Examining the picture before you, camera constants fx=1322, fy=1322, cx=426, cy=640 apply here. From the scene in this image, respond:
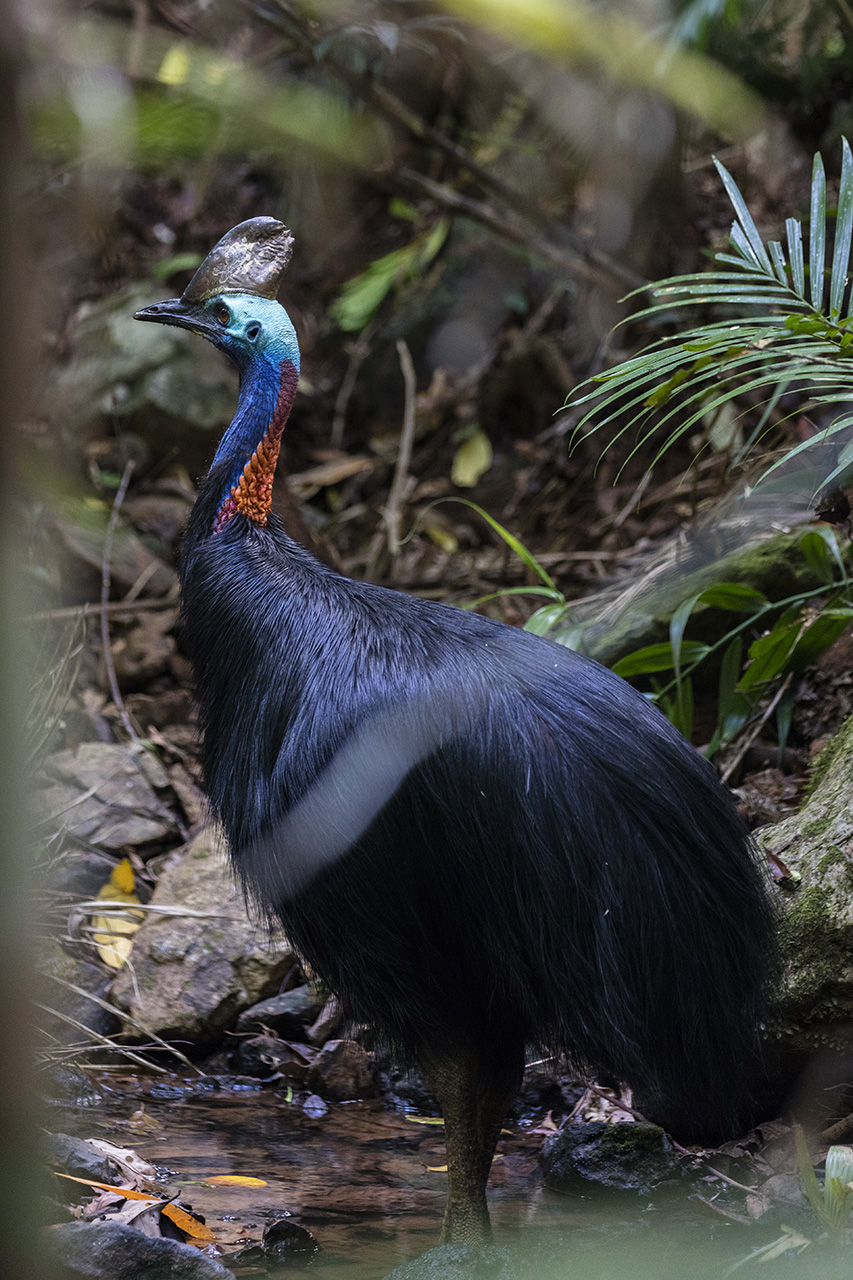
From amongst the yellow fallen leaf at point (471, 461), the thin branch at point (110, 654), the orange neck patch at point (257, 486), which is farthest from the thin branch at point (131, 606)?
the orange neck patch at point (257, 486)

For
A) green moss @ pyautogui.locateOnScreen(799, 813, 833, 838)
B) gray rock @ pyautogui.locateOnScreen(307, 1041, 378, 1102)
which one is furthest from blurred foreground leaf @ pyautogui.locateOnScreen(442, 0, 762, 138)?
gray rock @ pyautogui.locateOnScreen(307, 1041, 378, 1102)

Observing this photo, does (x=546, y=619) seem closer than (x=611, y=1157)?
No

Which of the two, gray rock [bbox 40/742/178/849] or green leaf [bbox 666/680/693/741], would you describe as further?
gray rock [bbox 40/742/178/849]

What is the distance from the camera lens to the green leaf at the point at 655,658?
3.52 metres

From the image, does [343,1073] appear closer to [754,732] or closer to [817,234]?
[754,732]

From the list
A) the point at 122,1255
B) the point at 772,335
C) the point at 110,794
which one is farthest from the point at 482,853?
the point at 110,794

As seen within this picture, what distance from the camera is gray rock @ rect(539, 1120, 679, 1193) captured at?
107 inches

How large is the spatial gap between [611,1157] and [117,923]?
164cm

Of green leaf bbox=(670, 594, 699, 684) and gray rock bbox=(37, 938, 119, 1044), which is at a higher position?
green leaf bbox=(670, 594, 699, 684)

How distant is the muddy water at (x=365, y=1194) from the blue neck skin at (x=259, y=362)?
1.46m

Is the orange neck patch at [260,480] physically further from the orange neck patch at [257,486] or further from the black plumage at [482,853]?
the black plumage at [482,853]

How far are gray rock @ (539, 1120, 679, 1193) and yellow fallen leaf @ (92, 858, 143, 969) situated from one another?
136 centimetres

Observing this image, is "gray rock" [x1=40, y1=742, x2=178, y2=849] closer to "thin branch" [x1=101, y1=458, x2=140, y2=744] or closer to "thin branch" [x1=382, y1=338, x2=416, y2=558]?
"thin branch" [x1=101, y1=458, x2=140, y2=744]

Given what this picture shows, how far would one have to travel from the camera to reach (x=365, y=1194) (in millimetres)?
2654
